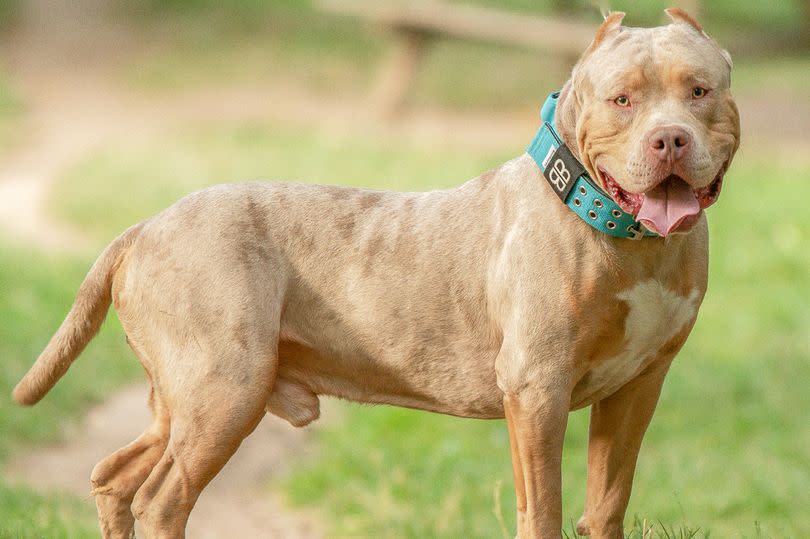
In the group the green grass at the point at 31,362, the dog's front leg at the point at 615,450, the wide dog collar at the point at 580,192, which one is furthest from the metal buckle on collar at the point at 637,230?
the green grass at the point at 31,362

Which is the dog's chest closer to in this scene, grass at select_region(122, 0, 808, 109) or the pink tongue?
the pink tongue

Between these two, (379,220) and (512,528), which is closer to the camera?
(379,220)

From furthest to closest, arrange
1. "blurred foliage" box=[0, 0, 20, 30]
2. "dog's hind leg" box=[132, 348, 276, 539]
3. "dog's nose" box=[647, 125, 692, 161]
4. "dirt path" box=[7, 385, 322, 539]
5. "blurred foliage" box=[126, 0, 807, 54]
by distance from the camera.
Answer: "blurred foliage" box=[0, 0, 20, 30] → "blurred foliage" box=[126, 0, 807, 54] → "dirt path" box=[7, 385, 322, 539] → "dog's hind leg" box=[132, 348, 276, 539] → "dog's nose" box=[647, 125, 692, 161]

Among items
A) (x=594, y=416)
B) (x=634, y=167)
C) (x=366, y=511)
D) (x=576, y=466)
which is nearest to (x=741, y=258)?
(x=576, y=466)

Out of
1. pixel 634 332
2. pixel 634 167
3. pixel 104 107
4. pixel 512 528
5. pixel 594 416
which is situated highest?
pixel 634 167

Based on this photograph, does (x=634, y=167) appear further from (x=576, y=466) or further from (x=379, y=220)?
(x=576, y=466)

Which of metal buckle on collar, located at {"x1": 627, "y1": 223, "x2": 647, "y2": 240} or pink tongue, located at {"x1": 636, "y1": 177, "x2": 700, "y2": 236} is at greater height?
pink tongue, located at {"x1": 636, "y1": 177, "x2": 700, "y2": 236}

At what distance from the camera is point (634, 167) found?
3527 millimetres

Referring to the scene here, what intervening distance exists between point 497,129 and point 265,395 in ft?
39.1

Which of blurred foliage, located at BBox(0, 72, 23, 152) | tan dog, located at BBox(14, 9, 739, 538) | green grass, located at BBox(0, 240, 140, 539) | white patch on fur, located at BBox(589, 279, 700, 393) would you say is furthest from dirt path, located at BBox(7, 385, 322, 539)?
blurred foliage, located at BBox(0, 72, 23, 152)

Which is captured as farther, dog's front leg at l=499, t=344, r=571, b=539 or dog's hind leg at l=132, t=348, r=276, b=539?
dog's hind leg at l=132, t=348, r=276, b=539

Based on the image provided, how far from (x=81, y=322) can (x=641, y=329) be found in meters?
1.82

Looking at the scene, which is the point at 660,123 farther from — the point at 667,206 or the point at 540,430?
the point at 540,430

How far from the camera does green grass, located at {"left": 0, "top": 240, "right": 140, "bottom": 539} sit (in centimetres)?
552
